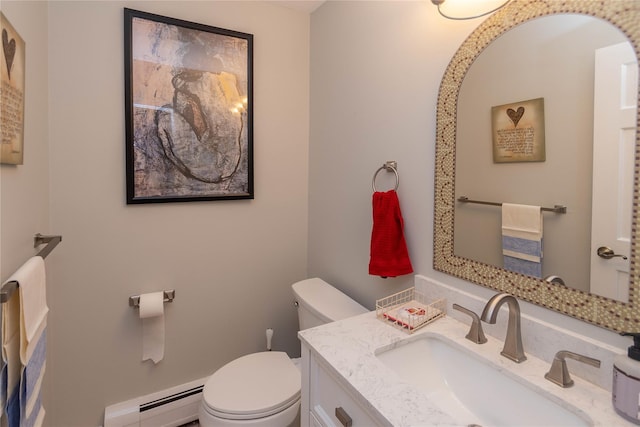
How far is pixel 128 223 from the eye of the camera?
165 centimetres

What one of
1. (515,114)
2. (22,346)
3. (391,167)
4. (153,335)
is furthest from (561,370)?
(153,335)

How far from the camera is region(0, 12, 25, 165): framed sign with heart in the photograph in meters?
0.90

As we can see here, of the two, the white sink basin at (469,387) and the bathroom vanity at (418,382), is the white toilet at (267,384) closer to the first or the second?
the bathroom vanity at (418,382)

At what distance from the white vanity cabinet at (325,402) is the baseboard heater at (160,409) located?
1035 millimetres

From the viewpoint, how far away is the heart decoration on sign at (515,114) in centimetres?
97

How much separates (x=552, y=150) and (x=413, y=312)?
65cm

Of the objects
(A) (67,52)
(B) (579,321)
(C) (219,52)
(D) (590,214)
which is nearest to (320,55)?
(C) (219,52)

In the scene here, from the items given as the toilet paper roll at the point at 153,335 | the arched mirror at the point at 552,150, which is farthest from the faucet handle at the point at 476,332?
the toilet paper roll at the point at 153,335

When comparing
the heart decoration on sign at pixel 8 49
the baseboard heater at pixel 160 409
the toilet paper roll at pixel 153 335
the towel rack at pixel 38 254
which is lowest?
the baseboard heater at pixel 160 409

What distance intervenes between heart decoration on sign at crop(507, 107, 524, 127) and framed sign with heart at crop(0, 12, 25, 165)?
4.69 feet

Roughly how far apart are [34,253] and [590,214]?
183cm

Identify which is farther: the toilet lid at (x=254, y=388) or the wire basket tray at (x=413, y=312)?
the toilet lid at (x=254, y=388)

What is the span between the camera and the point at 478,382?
932mm

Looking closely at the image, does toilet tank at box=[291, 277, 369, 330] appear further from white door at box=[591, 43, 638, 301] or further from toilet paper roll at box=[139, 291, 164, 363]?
white door at box=[591, 43, 638, 301]
